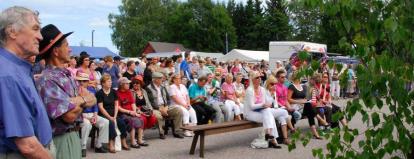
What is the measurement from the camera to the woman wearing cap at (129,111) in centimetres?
868

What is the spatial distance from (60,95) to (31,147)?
2.58ft

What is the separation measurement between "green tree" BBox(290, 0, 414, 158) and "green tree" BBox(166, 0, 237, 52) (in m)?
65.7

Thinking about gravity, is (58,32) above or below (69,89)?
above

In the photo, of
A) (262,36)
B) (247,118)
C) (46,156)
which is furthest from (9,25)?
(262,36)

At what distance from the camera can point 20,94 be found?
2.50m

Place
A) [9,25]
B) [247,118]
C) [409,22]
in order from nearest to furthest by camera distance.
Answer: [9,25] → [409,22] → [247,118]

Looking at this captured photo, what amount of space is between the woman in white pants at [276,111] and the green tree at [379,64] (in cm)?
565

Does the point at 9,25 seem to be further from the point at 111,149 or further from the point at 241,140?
the point at 241,140

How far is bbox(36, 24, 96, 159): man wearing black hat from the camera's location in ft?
10.7

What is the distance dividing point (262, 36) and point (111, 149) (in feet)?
199

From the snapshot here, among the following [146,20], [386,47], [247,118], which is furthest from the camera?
[146,20]

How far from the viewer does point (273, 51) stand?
1276 inches

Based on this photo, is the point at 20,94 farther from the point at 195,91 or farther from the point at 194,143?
the point at 195,91

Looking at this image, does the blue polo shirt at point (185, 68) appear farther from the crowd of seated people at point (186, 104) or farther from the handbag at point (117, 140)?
the handbag at point (117, 140)
